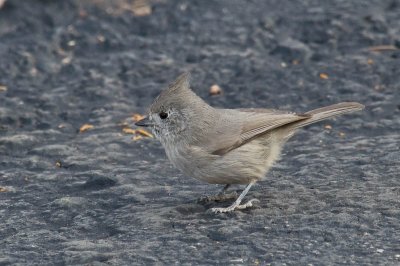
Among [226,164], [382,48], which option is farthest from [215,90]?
[226,164]

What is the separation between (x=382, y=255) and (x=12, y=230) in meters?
2.69

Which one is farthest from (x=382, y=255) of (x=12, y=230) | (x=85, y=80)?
(x=85, y=80)

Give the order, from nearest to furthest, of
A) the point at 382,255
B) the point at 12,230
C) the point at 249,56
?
1. the point at 382,255
2. the point at 12,230
3. the point at 249,56

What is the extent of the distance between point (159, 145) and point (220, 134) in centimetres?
143

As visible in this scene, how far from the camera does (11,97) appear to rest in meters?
8.13

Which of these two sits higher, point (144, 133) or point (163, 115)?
point (163, 115)

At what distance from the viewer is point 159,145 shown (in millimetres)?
7539

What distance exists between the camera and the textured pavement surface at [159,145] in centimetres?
543

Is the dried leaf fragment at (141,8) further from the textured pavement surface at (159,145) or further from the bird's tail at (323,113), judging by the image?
the bird's tail at (323,113)

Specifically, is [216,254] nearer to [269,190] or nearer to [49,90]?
[269,190]

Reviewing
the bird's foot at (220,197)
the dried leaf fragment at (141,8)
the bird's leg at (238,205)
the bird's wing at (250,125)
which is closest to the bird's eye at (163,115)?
the bird's wing at (250,125)

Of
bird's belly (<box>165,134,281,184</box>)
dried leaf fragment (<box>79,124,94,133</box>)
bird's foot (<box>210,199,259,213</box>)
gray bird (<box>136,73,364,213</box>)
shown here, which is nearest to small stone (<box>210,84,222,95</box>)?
dried leaf fragment (<box>79,124,94,133</box>)

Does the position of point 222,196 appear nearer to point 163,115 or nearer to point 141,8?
point 163,115

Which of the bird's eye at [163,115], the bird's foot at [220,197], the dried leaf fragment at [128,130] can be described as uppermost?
the bird's eye at [163,115]
